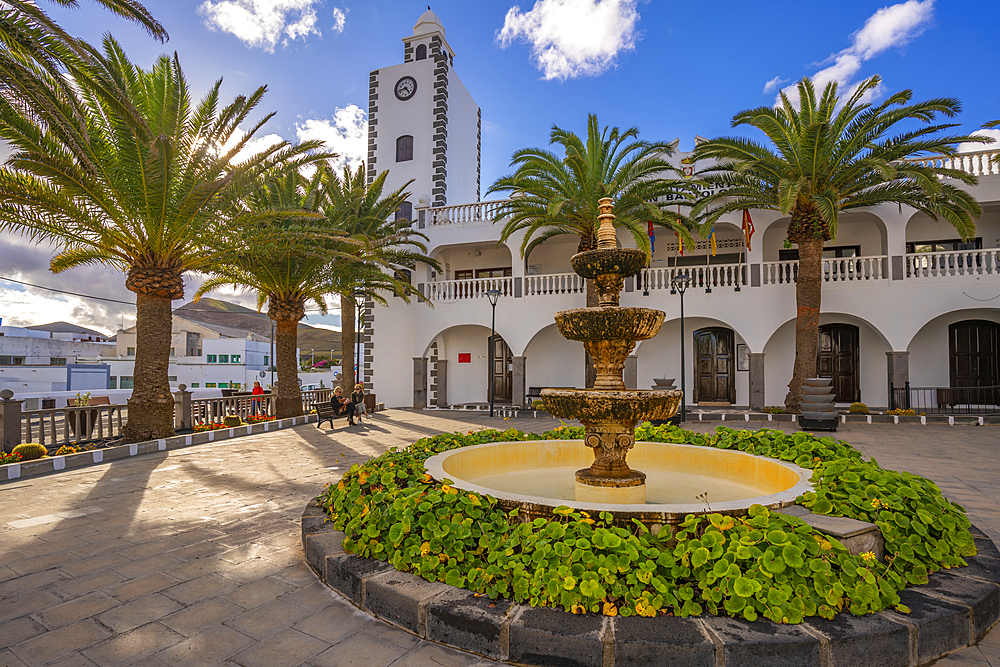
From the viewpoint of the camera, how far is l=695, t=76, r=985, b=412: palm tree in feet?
44.5

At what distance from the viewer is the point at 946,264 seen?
15898 millimetres

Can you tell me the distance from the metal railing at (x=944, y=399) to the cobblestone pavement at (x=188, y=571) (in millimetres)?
7579

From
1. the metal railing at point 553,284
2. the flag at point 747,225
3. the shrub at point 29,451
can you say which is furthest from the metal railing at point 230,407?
the flag at point 747,225

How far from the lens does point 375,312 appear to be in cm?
2155

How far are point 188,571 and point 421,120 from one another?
21.6m

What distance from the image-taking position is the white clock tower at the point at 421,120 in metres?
22.5

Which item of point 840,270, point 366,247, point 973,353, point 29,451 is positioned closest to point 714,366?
point 840,270

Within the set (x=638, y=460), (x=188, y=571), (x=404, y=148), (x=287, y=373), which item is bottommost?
(x=188, y=571)

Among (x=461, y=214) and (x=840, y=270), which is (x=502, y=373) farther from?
(x=840, y=270)

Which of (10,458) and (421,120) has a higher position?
(421,120)

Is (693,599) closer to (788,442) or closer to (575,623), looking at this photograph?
(575,623)

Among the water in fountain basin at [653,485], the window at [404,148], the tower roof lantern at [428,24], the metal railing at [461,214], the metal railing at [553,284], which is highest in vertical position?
the tower roof lantern at [428,24]

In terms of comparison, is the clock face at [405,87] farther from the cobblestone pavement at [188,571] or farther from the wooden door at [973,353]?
the wooden door at [973,353]

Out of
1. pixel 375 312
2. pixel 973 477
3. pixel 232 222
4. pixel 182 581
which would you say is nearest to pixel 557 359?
pixel 375 312
